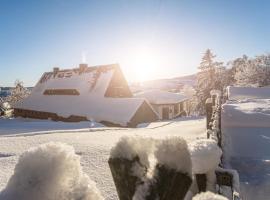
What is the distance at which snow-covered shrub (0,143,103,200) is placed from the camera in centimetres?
106

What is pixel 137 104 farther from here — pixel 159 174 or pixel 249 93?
pixel 159 174

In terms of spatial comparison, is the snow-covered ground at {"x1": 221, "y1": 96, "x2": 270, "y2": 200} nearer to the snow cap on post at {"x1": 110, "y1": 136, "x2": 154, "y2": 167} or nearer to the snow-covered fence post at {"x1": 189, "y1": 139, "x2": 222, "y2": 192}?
the snow-covered fence post at {"x1": 189, "y1": 139, "x2": 222, "y2": 192}

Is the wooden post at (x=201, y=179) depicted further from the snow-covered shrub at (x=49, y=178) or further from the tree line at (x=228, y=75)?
the tree line at (x=228, y=75)

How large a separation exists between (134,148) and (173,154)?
132 mm

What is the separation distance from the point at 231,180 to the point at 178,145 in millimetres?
1993

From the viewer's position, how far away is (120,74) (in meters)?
35.4

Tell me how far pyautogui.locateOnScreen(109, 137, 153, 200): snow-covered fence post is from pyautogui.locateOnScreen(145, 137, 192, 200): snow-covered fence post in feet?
0.16

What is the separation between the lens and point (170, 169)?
1053mm

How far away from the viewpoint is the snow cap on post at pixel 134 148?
1085 millimetres

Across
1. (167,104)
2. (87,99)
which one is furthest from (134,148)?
(167,104)

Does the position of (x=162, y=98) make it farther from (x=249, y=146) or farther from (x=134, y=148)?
(x=134, y=148)

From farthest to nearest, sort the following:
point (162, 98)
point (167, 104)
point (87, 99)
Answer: point (162, 98) → point (167, 104) → point (87, 99)

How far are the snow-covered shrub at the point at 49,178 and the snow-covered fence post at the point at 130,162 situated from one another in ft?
0.40

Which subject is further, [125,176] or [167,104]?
[167,104]
